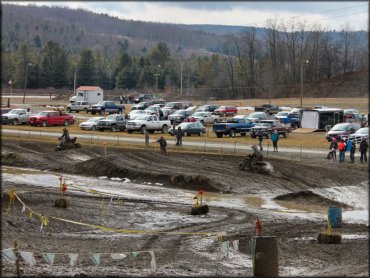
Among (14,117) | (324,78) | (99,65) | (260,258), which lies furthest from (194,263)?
(99,65)

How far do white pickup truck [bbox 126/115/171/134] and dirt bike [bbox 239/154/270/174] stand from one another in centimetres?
2188

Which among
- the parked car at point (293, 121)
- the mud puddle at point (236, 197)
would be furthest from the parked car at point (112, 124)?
the mud puddle at point (236, 197)

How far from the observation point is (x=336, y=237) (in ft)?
67.7

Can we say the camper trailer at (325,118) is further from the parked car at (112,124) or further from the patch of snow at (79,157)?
the patch of snow at (79,157)

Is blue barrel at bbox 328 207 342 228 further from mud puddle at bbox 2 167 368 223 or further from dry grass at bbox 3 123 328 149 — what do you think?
dry grass at bbox 3 123 328 149

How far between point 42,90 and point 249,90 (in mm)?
42948

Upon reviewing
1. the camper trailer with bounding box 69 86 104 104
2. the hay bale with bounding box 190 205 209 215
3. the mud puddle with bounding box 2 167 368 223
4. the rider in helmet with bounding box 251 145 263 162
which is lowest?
the mud puddle with bounding box 2 167 368 223

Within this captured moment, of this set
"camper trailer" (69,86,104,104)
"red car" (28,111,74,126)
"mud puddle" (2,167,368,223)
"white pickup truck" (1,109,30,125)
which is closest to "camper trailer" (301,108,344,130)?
"red car" (28,111,74,126)

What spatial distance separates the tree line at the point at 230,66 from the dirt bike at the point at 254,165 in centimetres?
6374

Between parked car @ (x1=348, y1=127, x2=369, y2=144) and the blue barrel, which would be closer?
the blue barrel

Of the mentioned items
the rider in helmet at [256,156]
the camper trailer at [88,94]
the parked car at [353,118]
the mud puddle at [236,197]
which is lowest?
the mud puddle at [236,197]

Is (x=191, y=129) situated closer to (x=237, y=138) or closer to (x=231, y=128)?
(x=231, y=128)

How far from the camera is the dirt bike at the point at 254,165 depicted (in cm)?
3712

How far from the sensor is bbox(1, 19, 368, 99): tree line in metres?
111
